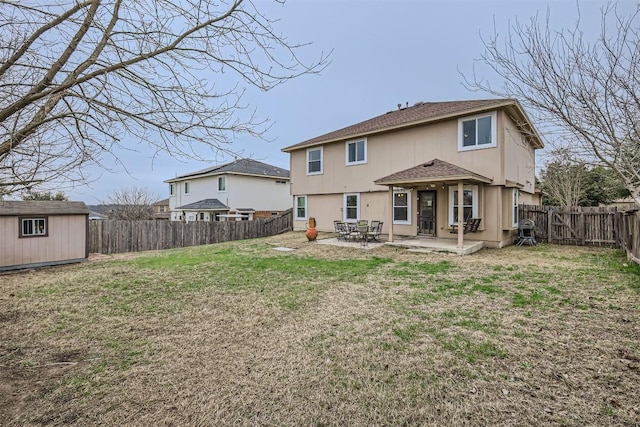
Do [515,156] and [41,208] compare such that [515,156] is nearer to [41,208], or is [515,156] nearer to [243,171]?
[41,208]

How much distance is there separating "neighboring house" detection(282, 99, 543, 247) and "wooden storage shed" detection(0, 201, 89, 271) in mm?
10480

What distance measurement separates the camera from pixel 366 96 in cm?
1733

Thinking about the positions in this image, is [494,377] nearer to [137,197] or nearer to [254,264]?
[254,264]

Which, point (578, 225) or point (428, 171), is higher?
point (428, 171)

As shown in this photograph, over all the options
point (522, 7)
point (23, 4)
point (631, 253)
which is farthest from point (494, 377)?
point (631, 253)

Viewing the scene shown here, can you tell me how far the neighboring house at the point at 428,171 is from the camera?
436 inches

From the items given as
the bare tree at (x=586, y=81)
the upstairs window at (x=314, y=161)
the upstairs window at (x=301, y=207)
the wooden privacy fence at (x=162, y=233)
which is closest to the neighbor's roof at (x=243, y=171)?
the upstairs window at (x=301, y=207)

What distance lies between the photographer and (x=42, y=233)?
34.7 ft

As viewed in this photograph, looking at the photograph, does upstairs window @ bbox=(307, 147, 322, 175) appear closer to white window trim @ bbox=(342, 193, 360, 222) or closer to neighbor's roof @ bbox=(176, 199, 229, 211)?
white window trim @ bbox=(342, 193, 360, 222)

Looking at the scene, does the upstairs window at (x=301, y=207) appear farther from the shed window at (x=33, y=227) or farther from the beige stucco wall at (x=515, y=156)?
the shed window at (x=33, y=227)

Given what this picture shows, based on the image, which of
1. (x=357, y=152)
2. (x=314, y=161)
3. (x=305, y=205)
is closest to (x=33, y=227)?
(x=305, y=205)

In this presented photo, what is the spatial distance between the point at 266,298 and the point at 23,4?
4.91 metres

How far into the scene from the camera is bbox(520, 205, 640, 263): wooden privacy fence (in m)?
11.6

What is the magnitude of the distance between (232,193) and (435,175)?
18.8 m
